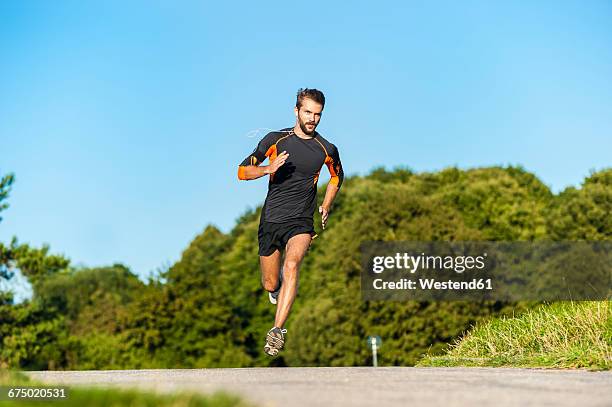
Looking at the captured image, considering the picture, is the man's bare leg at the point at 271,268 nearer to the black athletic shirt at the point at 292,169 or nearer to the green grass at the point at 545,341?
the black athletic shirt at the point at 292,169

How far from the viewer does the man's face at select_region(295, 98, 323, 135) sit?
11.7 metres

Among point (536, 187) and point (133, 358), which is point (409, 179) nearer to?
point (536, 187)

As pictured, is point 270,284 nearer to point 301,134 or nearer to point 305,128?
point 301,134

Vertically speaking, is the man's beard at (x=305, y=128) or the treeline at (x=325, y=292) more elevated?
the treeline at (x=325, y=292)

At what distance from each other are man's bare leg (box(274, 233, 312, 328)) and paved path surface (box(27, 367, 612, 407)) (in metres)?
1.15

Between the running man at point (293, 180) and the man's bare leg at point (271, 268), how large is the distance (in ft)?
0.69

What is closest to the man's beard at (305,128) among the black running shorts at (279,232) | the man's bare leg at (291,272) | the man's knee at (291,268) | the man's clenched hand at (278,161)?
the man's clenched hand at (278,161)

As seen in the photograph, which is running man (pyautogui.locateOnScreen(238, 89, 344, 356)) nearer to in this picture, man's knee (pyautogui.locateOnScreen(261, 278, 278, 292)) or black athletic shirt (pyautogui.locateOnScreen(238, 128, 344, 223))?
black athletic shirt (pyautogui.locateOnScreen(238, 128, 344, 223))

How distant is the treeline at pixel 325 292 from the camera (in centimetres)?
5159

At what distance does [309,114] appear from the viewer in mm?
11703

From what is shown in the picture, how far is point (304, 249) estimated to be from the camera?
11.9 metres

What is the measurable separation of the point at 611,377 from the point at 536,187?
58.5 meters

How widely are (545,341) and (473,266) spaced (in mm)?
41875

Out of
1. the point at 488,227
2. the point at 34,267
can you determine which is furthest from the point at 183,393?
the point at 34,267
